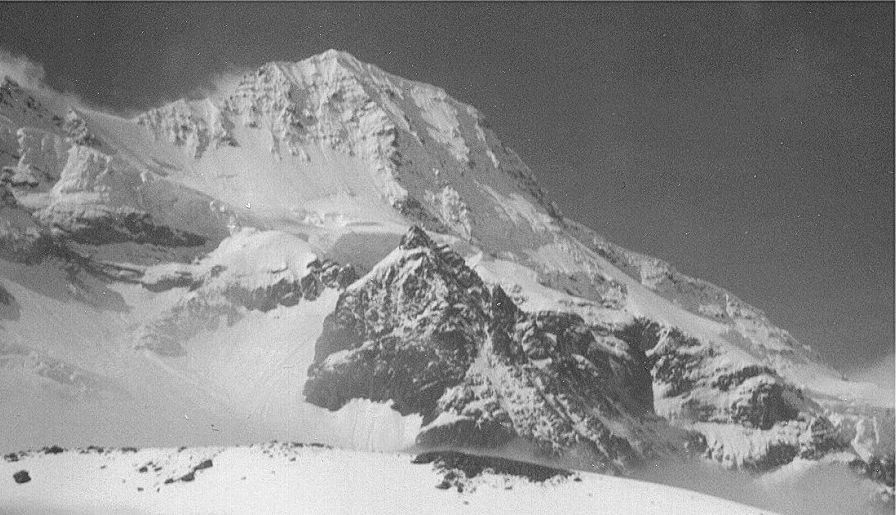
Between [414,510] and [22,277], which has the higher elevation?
[22,277]

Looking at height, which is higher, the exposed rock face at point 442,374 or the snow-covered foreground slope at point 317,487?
the exposed rock face at point 442,374

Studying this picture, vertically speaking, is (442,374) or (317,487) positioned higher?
(442,374)

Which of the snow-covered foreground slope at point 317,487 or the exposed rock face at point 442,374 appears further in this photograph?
the exposed rock face at point 442,374

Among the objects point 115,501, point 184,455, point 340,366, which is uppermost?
point 340,366

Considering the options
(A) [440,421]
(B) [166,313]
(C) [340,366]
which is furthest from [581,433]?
(B) [166,313]

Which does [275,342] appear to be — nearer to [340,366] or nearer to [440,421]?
[340,366]

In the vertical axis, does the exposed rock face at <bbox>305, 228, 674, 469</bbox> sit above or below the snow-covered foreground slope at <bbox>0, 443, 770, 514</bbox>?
above

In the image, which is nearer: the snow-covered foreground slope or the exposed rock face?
the snow-covered foreground slope

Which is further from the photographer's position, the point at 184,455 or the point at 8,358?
the point at 8,358
